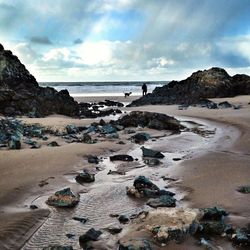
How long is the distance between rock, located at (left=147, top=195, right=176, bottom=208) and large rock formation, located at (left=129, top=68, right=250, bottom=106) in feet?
101

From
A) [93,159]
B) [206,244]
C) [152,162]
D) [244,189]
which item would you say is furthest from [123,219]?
[93,159]

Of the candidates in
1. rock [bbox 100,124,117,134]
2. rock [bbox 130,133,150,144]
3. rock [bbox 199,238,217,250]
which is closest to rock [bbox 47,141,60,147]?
rock [bbox 130,133,150,144]

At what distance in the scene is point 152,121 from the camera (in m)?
18.3

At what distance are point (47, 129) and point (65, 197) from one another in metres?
9.23

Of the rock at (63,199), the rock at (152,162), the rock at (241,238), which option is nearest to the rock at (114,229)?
the rock at (63,199)

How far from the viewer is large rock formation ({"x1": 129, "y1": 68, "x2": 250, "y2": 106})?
39.5 m

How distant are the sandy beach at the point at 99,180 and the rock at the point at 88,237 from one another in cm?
28

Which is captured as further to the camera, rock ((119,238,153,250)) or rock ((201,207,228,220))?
rock ((201,207,228,220))

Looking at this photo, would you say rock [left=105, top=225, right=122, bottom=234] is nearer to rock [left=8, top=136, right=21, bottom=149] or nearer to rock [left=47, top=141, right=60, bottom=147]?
rock [left=8, top=136, right=21, bottom=149]

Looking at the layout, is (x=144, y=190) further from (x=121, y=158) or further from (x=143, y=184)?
(x=121, y=158)

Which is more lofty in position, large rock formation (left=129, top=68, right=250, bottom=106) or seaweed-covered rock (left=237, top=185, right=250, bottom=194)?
large rock formation (left=129, top=68, right=250, bottom=106)

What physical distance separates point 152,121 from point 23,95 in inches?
342

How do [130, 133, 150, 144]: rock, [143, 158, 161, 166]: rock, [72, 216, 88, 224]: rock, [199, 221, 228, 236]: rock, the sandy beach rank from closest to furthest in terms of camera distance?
[199, 221, 228, 236]: rock
the sandy beach
[72, 216, 88, 224]: rock
[143, 158, 161, 166]: rock
[130, 133, 150, 144]: rock

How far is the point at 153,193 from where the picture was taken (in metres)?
7.84
